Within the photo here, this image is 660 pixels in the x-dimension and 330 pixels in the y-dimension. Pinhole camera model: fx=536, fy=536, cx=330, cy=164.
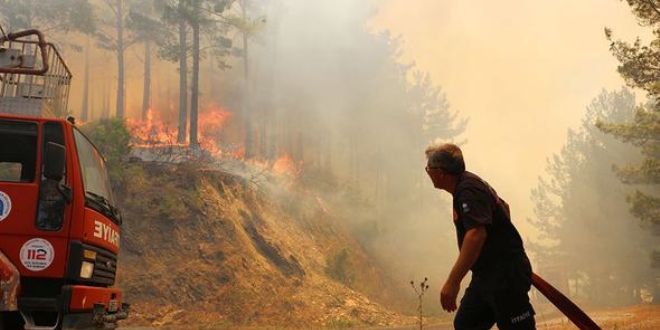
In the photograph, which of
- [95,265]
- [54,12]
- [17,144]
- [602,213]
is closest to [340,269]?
[95,265]

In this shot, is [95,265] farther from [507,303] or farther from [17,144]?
[507,303]

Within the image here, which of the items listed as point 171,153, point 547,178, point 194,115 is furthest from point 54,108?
point 547,178

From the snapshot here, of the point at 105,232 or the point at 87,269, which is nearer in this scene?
the point at 87,269

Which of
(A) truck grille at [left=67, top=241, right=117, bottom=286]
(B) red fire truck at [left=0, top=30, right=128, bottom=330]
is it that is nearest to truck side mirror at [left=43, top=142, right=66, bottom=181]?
(B) red fire truck at [left=0, top=30, right=128, bottom=330]

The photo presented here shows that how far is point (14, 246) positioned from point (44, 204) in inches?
18.1

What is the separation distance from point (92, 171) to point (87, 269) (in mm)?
1240

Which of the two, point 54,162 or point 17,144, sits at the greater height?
point 17,144

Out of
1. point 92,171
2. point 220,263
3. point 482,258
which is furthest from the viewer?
point 220,263

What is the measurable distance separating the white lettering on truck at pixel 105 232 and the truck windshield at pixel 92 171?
0.32 meters

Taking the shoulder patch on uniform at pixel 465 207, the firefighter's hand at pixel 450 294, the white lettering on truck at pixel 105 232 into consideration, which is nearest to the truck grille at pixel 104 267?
the white lettering on truck at pixel 105 232

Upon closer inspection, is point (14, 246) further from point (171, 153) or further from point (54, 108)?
point (171, 153)

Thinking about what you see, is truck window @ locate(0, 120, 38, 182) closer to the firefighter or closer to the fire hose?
the firefighter

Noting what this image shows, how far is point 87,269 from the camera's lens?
543 cm

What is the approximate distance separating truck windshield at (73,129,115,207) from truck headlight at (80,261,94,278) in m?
0.72
